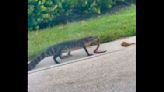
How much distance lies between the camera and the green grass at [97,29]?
1.20 metres

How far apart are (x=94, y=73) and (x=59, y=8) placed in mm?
345

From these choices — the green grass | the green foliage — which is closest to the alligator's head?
the green grass

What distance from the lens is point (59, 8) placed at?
1220 mm

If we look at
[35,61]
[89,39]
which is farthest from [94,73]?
[35,61]

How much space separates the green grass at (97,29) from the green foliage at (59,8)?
41 millimetres

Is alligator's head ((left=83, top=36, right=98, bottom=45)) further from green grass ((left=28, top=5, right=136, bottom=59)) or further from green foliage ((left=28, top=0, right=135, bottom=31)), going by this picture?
green foliage ((left=28, top=0, right=135, bottom=31))

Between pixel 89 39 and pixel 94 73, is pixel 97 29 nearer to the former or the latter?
pixel 89 39

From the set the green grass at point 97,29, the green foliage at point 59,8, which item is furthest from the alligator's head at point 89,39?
the green foliage at point 59,8

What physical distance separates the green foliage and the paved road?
0.57 ft

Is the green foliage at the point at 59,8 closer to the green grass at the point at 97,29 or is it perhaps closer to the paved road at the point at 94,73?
the green grass at the point at 97,29

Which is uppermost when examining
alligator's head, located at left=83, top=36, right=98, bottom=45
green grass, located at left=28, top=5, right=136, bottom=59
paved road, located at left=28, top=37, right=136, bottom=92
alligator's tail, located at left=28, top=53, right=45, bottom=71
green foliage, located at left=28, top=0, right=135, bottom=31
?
green foliage, located at left=28, top=0, right=135, bottom=31

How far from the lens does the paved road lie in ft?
3.97
